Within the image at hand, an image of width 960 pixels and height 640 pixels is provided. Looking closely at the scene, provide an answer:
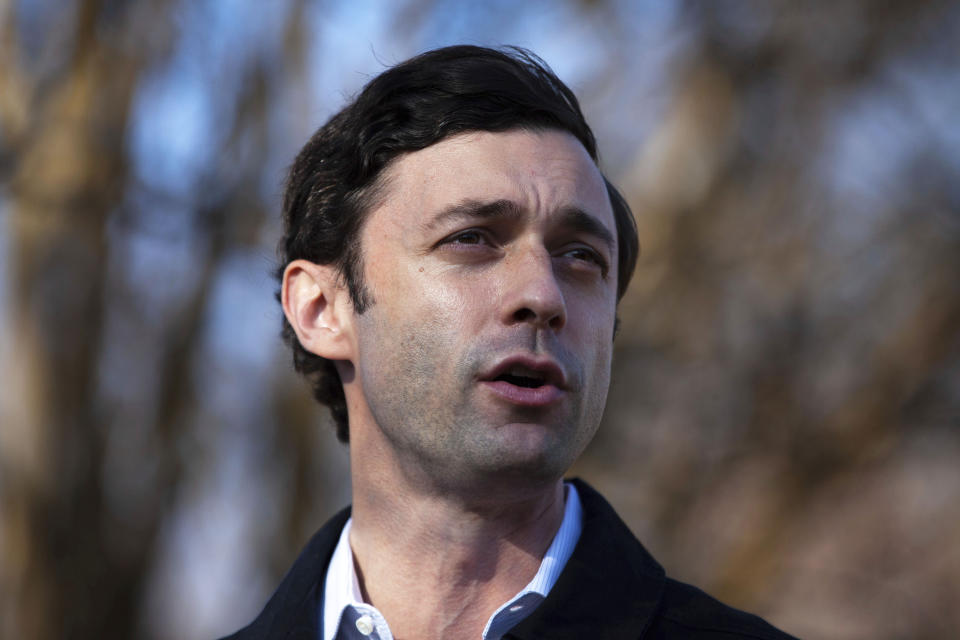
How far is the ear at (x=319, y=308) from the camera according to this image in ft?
9.63

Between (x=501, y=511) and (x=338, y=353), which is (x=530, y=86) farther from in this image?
(x=501, y=511)

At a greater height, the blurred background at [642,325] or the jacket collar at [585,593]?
the blurred background at [642,325]

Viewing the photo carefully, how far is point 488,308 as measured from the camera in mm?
2555

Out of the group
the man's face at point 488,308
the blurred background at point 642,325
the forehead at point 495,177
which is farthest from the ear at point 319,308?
the blurred background at point 642,325

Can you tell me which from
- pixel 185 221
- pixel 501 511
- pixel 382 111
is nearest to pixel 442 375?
pixel 501 511

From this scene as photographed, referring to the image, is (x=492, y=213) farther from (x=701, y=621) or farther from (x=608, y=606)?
A: (x=701, y=621)

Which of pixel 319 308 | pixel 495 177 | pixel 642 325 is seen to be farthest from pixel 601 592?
pixel 642 325

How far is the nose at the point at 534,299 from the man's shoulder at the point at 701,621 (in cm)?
68

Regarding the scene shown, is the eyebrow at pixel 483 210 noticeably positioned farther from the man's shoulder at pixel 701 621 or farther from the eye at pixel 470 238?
the man's shoulder at pixel 701 621

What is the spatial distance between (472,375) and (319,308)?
70cm

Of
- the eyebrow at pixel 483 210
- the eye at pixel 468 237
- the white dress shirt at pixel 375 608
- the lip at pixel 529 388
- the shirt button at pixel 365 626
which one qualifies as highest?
the eyebrow at pixel 483 210

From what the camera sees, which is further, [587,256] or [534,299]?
[587,256]

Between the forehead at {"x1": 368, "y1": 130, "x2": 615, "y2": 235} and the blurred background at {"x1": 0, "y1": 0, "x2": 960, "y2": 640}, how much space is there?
464 cm

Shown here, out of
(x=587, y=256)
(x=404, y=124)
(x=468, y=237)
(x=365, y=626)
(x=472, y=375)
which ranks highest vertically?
(x=404, y=124)
